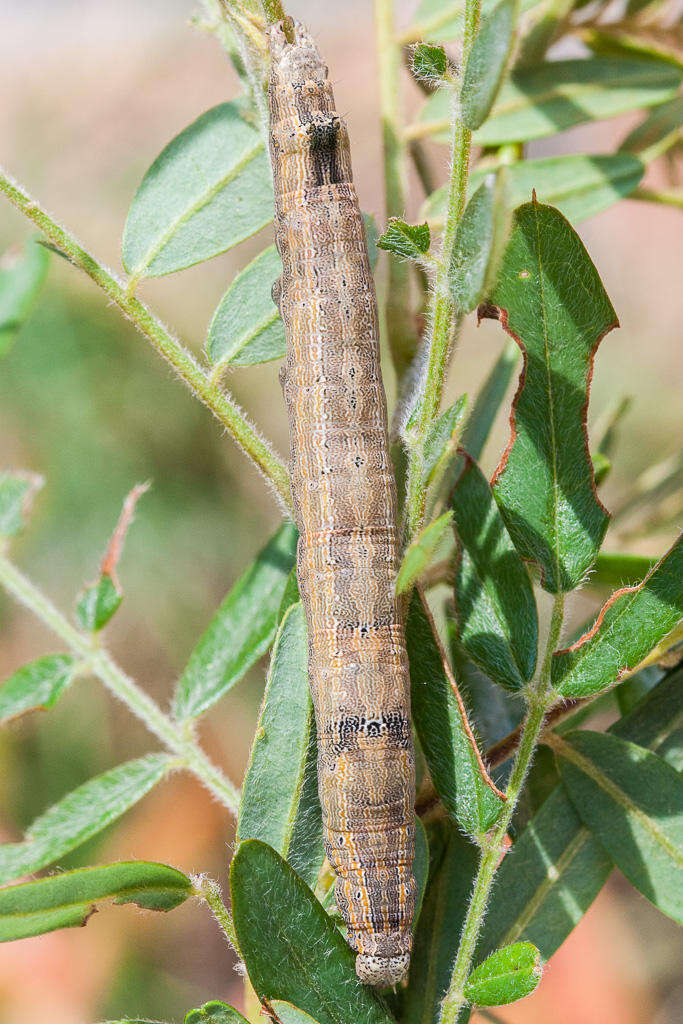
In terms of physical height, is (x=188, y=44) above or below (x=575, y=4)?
above

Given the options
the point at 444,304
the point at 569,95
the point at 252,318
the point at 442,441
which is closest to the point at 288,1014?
the point at 442,441

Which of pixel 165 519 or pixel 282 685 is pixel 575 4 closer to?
pixel 282 685

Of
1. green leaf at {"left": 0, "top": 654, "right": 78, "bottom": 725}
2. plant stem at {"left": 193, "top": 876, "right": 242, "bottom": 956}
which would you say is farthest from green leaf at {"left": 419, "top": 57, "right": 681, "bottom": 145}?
plant stem at {"left": 193, "top": 876, "right": 242, "bottom": 956}

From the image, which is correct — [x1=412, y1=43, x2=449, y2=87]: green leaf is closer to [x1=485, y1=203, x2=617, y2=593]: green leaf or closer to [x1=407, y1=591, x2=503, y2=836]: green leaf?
[x1=485, y1=203, x2=617, y2=593]: green leaf

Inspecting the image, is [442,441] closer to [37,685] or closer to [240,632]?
[240,632]

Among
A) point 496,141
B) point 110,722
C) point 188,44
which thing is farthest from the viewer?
point 188,44

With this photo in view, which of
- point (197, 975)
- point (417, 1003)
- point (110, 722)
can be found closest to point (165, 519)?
point (110, 722)
